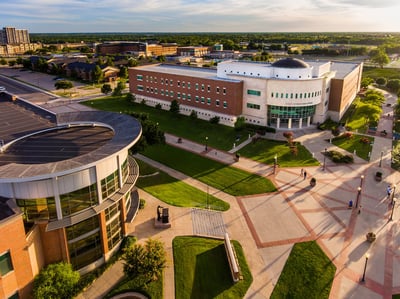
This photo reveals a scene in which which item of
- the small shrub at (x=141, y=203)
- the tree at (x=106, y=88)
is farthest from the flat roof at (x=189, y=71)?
the small shrub at (x=141, y=203)

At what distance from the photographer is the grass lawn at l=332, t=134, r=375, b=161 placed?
167 ft

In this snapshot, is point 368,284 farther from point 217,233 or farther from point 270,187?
point 270,187

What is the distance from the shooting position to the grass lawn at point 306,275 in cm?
2456

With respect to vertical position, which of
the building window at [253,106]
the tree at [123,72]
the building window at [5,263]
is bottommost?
the building window at [5,263]

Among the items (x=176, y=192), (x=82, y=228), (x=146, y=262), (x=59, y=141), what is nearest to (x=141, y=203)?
(x=176, y=192)

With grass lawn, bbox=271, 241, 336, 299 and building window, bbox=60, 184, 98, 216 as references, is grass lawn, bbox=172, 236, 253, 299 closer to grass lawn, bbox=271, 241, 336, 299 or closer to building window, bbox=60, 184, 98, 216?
grass lawn, bbox=271, 241, 336, 299

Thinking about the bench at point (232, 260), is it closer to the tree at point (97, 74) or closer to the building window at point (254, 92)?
the building window at point (254, 92)

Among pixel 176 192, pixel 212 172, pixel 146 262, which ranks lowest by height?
pixel 176 192

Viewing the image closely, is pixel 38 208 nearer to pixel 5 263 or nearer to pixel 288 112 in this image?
pixel 5 263

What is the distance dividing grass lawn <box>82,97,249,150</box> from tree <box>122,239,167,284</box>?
2976cm

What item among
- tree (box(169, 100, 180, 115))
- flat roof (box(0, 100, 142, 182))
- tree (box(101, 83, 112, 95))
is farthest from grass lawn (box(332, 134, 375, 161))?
tree (box(101, 83, 112, 95))

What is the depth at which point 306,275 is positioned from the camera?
26.2 m

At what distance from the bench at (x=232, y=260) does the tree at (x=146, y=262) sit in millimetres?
5743

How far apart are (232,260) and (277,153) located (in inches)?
1077
